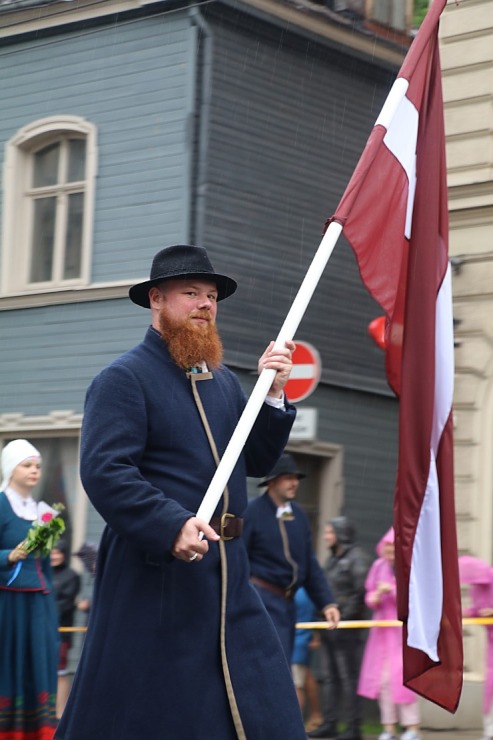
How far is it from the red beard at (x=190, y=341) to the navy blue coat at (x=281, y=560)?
5.80 metres

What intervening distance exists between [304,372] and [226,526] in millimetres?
6869

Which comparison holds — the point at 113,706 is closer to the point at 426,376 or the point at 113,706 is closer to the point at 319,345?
the point at 426,376

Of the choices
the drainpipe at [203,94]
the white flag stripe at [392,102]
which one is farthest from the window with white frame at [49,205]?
the white flag stripe at [392,102]

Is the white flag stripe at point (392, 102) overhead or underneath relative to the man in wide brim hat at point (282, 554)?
overhead

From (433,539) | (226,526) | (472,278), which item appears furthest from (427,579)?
(472,278)

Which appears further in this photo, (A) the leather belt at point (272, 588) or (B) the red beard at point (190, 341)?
(A) the leather belt at point (272, 588)

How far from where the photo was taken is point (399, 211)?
5.71 meters

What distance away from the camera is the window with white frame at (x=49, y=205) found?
56.3 ft

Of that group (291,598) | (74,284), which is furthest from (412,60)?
(74,284)

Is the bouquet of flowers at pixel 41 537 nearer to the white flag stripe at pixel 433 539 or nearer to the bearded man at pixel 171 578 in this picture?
the white flag stripe at pixel 433 539

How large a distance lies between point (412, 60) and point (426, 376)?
1125mm

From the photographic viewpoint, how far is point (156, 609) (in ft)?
15.9

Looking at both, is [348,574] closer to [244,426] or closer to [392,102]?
[392,102]

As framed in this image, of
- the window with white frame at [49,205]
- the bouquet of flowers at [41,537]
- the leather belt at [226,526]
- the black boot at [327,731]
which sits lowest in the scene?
the black boot at [327,731]
